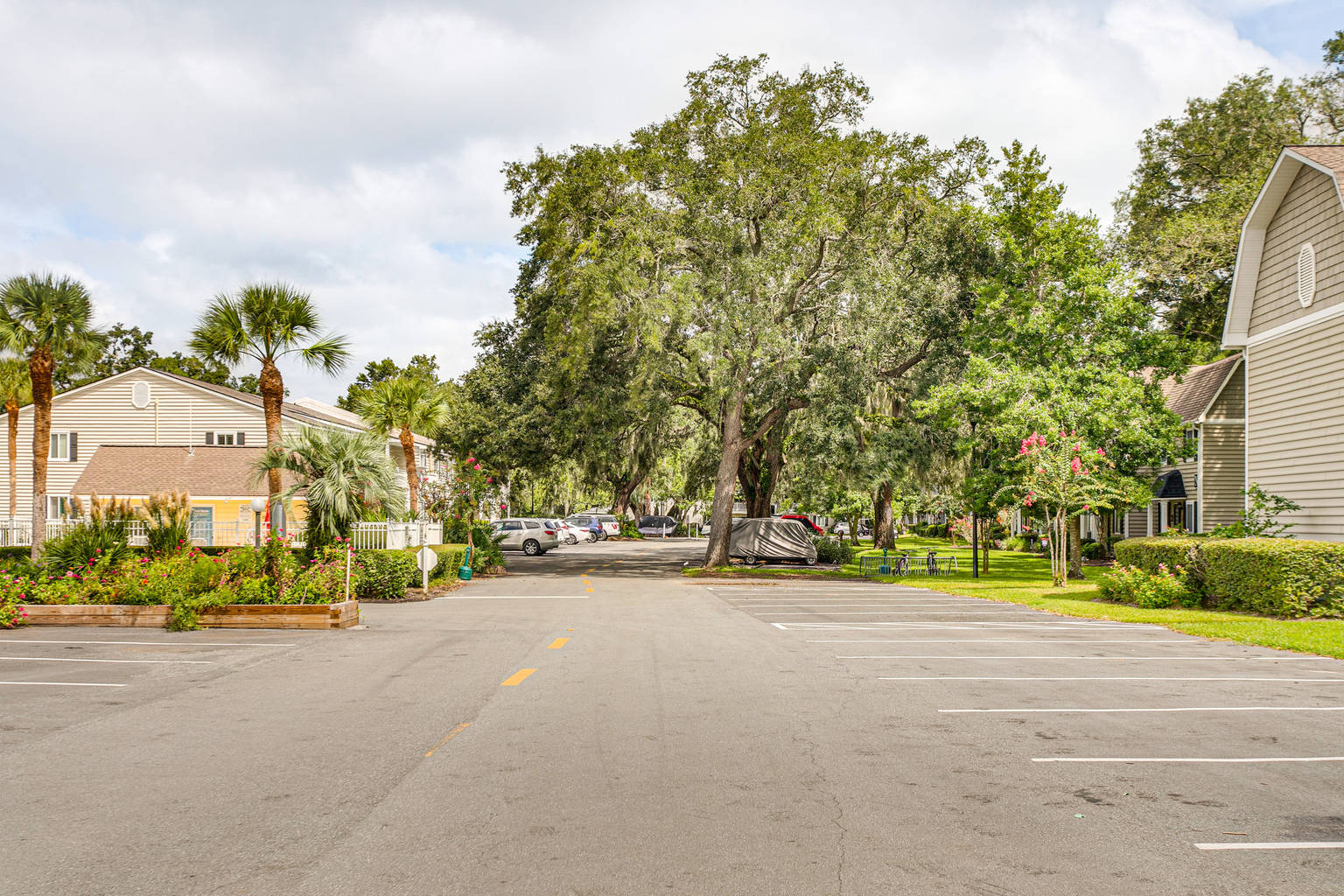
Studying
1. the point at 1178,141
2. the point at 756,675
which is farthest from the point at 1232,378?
the point at 756,675

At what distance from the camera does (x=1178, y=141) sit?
126ft

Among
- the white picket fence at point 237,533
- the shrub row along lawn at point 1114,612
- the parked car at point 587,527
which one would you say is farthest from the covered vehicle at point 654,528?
the white picket fence at point 237,533

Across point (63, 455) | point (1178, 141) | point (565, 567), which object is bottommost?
point (565, 567)

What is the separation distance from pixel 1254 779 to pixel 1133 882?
246 cm

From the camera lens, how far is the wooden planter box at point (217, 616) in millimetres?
14867

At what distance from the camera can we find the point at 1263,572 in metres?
16.2

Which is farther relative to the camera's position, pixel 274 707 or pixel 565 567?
pixel 565 567

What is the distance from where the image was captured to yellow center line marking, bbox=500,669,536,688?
9781 mm

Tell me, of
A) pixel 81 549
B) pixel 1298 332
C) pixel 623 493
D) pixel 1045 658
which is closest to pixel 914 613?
pixel 1045 658

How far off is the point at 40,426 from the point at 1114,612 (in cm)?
2451

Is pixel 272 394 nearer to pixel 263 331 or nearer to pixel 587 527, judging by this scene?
pixel 263 331

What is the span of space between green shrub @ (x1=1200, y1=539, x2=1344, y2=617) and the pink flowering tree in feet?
18.1

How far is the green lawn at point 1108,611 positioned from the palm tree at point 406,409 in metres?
11.6

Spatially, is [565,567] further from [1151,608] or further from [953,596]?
[1151,608]
